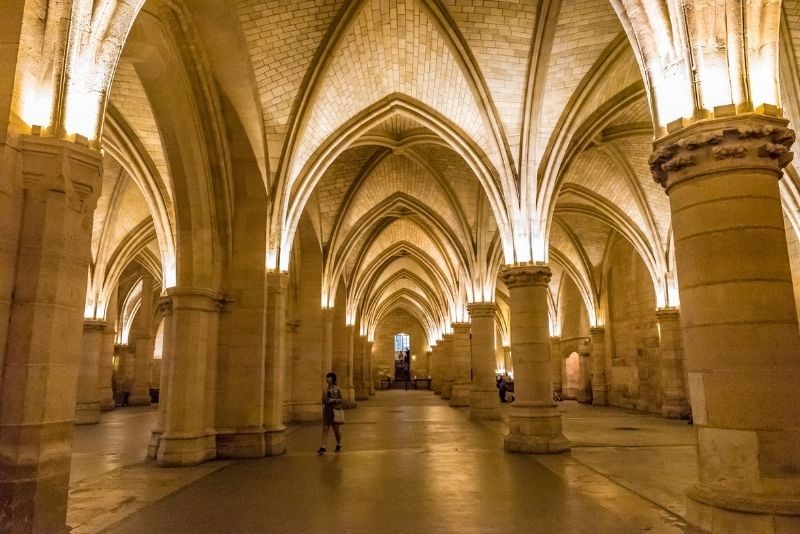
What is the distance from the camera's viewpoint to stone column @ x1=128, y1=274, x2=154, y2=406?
27.8m

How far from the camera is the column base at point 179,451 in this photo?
30.3ft

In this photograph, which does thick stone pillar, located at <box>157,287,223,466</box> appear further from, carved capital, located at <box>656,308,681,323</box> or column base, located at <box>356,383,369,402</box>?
column base, located at <box>356,383,369,402</box>

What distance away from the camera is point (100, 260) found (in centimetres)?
1862

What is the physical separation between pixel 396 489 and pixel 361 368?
1003 inches

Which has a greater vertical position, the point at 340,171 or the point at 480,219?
the point at 340,171

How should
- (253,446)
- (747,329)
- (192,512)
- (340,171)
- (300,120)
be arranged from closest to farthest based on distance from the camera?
(747,329) < (192,512) < (253,446) < (300,120) < (340,171)

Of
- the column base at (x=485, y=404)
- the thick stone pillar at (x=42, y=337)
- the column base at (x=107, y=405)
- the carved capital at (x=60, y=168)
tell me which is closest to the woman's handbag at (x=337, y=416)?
the thick stone pillar at (x=42, y=337)

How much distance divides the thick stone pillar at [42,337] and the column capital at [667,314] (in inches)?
739

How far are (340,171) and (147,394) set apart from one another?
57.0 feet

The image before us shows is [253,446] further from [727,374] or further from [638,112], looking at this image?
[638,112]

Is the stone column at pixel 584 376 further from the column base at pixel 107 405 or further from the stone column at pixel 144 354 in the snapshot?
the stone column at pixel 144 354

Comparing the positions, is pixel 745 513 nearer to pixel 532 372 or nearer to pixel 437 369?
pixel 532 372

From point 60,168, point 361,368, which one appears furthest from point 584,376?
point 60,168

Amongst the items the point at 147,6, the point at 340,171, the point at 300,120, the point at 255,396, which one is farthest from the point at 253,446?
the point at 340,171
